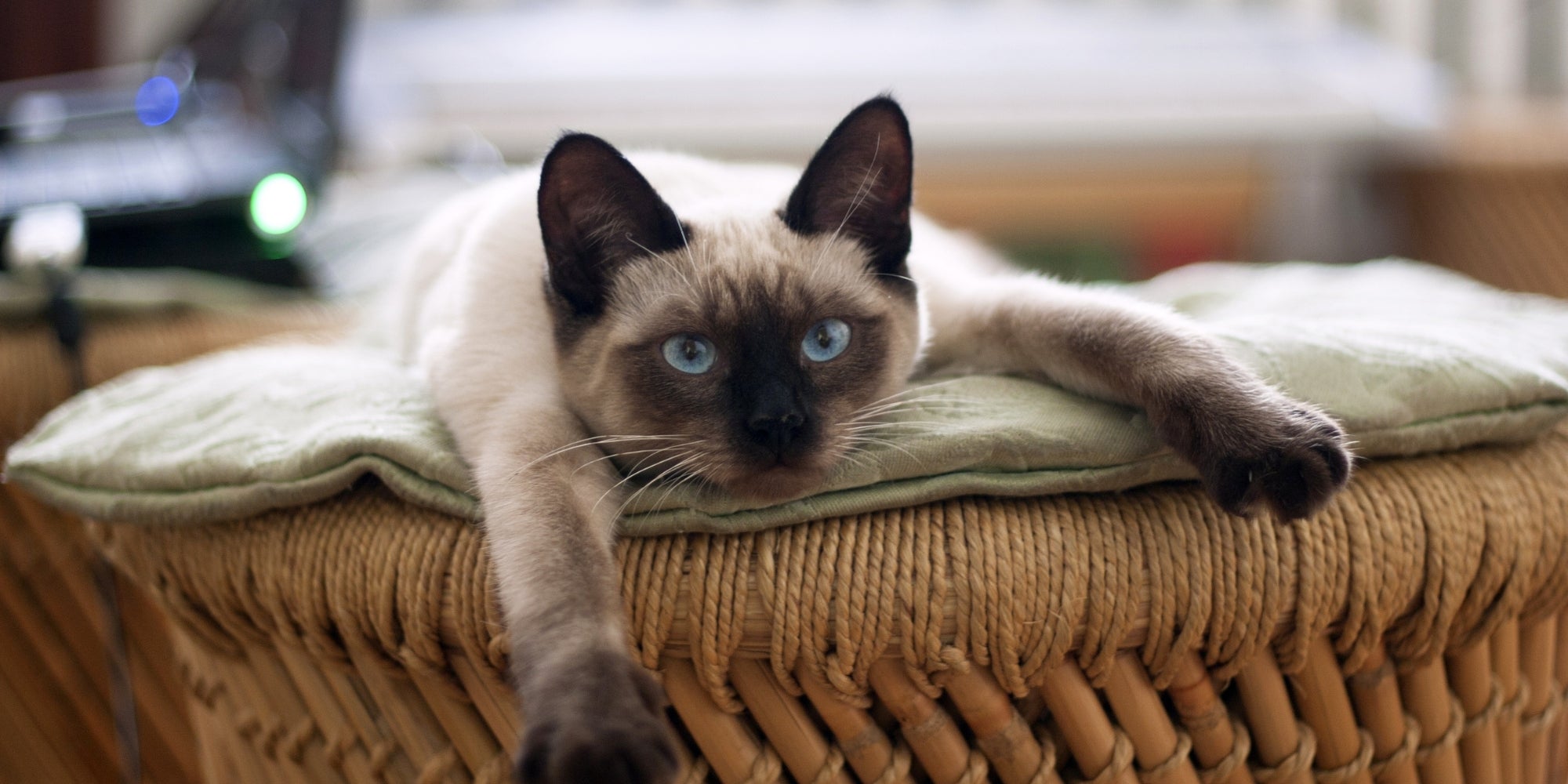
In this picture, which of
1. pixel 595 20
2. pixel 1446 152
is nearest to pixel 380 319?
pixel 595 20

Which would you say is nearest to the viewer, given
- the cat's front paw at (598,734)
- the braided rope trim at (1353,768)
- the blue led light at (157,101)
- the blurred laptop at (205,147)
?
the cat's front paw at (598,734)

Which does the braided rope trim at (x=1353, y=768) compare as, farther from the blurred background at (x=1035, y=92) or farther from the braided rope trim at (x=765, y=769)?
the blurred background at (x=1035, y=92)

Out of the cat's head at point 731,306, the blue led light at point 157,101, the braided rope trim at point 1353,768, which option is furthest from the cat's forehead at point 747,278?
the blue led light at point 157,101

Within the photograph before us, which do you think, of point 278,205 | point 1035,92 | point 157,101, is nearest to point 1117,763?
point 278,205

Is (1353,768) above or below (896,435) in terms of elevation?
below

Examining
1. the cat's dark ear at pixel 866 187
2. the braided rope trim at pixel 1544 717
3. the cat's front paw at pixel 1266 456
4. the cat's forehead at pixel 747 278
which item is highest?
the cat's dark ear at pixel 866 187

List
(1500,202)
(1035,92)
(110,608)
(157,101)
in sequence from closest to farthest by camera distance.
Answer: (110,608) < (157,101) < (1500,202) < (1035,92)

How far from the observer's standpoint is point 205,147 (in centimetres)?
189

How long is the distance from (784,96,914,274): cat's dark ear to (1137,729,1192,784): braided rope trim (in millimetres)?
499

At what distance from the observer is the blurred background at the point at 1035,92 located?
297cm

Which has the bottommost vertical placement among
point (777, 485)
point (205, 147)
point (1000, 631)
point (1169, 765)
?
point (1169, 765)

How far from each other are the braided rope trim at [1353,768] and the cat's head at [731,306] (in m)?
0.48

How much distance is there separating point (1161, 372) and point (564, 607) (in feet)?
1.73

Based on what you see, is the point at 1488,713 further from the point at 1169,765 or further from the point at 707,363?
the point at 707,363
